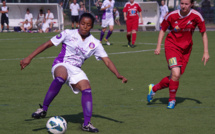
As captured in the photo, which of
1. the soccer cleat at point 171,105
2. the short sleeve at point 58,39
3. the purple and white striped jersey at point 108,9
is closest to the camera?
the short sleeve at point 58,39

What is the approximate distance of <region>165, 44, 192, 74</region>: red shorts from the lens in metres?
7.45

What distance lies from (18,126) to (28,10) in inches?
1023

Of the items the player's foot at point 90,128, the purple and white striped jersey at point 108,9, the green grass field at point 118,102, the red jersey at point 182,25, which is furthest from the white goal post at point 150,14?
the player's foot at point 90,128

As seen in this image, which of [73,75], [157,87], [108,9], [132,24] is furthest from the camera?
[108,9]

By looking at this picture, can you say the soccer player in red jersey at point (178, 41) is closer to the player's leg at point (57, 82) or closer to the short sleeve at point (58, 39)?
the short sleeve at point (58, 39)

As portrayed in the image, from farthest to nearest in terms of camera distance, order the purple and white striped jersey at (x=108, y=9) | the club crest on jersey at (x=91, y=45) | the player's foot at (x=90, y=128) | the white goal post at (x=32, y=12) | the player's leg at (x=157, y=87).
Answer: the white goal post at (x=32, y=12) → the purple and white striped jersey at (x=108, y=9) → the player's leg at (x=157, y=87) → the club crest on jersey at (x=91, y=45) → the player's foot at (x=90, y=128)

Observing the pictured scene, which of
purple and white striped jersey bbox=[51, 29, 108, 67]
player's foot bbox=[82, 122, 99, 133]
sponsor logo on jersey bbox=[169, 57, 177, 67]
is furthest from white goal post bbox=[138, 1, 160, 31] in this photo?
player's foot bbox=[82, 122, 99, 133]

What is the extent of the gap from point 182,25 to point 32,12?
26.9 meters

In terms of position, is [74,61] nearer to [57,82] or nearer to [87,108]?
[57,82]

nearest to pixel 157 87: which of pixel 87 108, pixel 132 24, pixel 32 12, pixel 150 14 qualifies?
pixel 87 108

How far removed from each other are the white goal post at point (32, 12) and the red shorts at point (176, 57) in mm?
25734

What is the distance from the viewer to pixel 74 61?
20.6 ft

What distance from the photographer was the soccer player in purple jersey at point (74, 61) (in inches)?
236

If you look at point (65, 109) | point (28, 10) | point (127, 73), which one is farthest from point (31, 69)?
point (28, 10)
